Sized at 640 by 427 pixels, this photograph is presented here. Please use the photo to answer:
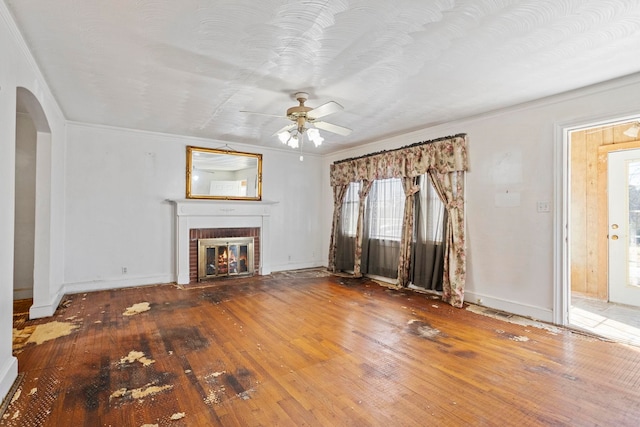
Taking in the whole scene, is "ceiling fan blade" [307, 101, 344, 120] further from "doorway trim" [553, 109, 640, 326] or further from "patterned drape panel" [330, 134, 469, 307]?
"doorway trim" [553, 109, 640, 326]

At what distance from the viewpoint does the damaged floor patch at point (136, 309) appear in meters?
3.72

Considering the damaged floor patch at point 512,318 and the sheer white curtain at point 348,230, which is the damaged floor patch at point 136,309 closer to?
the sheer white curtain at point 348,230

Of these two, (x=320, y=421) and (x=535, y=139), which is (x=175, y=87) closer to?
(x=320, y=421)

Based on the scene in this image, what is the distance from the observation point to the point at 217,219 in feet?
18.4

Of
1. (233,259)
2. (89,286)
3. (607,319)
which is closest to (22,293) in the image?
(89,286)

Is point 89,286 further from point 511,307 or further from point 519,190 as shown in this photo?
point 519,190

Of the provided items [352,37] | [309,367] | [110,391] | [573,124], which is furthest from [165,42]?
[573,124]

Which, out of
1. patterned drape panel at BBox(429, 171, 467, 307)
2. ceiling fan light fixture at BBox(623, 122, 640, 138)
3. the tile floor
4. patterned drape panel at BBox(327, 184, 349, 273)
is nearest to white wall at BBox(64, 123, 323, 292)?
patterned drape panel at BBox(327, 184, 349, 273)

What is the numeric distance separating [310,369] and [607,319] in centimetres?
352

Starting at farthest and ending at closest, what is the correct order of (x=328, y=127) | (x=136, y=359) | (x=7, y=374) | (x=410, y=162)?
(x=410, y=162) → (x=328, y=127) → (x=136, y=359) → (x=7, y=374)

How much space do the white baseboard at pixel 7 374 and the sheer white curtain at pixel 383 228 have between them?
4.60 m

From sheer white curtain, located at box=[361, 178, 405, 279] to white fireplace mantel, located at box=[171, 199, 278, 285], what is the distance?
191 cm

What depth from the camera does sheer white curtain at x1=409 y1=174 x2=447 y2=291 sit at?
14.7ft

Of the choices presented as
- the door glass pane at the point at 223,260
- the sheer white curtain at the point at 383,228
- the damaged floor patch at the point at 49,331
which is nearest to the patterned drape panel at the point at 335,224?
the sheer white curtain at the point at 383,228
